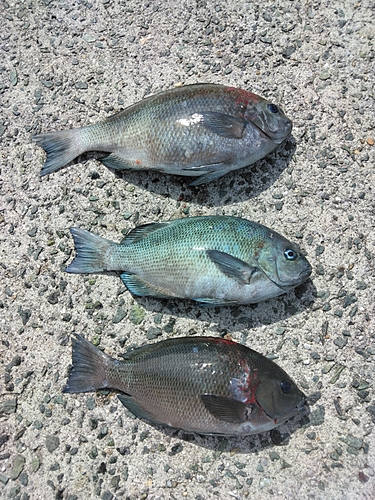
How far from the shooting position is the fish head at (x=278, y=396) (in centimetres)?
234

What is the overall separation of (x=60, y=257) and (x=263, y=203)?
1.28m

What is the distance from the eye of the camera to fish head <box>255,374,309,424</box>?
7.67ft

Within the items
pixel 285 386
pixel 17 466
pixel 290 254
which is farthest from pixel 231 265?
pixel 17 466

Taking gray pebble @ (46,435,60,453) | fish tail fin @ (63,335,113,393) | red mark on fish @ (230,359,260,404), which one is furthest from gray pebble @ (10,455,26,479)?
red mark on fish @ (230,359,260,404)

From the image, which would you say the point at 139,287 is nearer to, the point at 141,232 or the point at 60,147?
the point at 141,232

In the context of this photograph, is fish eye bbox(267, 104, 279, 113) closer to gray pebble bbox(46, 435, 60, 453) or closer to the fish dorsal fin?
the fish dorsal fin

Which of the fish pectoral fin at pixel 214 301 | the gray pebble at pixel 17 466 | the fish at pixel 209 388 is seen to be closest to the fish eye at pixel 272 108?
the fish pectoral fin at pixel 214 301

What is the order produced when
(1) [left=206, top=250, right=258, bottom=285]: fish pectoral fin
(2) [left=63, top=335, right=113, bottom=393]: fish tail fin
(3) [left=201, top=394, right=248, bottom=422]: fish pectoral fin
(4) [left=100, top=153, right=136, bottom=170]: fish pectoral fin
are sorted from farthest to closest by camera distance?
(4) [left=100, top=153, right=136, bottom=170]: fish pectoral fin < (2) [left=63, top=335, right=113, bottom=393]: fish tail fin < (1) [left=206, top=250, right=258, bottom=285]: fish pectoral fin < (3) [left=201, top=394, right=248, bottom=422]: fish pectoral fin

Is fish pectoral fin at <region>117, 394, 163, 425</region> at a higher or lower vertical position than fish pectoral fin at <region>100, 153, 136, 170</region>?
lower

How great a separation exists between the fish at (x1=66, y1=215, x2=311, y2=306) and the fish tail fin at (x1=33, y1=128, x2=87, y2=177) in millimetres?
759

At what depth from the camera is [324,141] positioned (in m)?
3.00

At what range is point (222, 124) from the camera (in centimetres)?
265

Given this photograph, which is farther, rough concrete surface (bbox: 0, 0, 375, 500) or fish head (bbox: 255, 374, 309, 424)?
rough concrete surface (bbox: 0, 0, 375, 500)

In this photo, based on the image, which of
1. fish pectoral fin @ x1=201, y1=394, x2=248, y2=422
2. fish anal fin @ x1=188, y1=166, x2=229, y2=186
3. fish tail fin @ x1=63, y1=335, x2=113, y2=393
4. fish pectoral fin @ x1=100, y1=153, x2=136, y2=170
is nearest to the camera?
fish pectoral fin @ x1=201, y1=394, x2=248, y2=422
